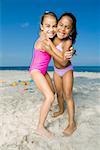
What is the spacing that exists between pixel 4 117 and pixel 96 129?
1398mm

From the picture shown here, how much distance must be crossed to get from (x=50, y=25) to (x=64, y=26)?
248 millimetres

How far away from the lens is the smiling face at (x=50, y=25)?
12.6 feet

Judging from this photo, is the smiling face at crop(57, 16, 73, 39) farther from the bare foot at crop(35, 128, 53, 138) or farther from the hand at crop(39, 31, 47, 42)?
the bare foot at crop(35, 128, 53, 138)

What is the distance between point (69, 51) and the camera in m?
3.62

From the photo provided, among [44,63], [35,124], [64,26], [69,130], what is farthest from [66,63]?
[35,124]

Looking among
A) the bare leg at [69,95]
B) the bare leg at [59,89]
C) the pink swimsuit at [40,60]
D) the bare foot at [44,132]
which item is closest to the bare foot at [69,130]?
the bare leg at [69,95]

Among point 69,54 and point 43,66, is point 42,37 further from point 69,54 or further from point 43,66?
point 69,54

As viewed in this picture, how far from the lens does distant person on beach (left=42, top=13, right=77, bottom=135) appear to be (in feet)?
12.1

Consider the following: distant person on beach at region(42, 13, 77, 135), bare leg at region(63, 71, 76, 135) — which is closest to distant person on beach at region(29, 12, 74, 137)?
distant person on beach at region(42, 13, 77, 135)

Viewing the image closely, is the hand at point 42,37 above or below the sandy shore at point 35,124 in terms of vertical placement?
above

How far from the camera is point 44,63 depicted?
3936 millimetres

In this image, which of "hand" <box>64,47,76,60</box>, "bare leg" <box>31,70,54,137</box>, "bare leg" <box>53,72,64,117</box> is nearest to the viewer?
"hand" <box>64,47,76,60</box>

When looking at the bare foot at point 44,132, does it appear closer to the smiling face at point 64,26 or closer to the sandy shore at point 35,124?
the sandy shore at point 35,124

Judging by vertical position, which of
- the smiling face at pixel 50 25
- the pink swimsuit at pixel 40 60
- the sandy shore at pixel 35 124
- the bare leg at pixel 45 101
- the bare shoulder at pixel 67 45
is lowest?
the sandy shore at pixel 35 124
